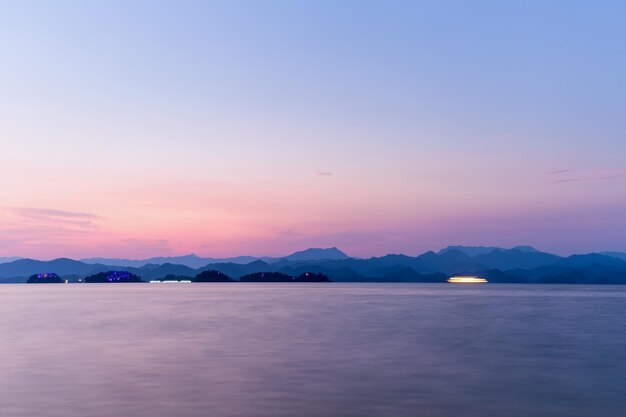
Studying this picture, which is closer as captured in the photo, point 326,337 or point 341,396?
point 341,396

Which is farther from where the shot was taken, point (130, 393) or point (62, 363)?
point (62, 363)

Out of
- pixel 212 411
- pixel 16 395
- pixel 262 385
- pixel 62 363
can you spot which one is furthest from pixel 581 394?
pixel 62 363

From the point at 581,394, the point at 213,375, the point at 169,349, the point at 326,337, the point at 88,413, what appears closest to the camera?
the point at 88,413

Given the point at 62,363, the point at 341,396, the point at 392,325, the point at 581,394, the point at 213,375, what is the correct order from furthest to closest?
the point at 392,325 → the point at 62,363 → the point at 213,375 → the point at 581,394 → the point at 341,396

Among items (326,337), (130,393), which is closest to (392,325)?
(326,337)

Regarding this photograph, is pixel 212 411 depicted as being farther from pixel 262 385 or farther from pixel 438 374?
pixel 438 374

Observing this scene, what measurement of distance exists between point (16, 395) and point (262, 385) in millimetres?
10423

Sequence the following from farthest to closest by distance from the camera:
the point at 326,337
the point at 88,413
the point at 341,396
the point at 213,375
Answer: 1. the point at 326,337
2. the point at 213,375
3. the point at 341,396
4. the point at 88,413

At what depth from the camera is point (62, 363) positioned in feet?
116

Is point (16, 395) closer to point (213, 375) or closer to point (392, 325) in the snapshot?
point (213, 375)

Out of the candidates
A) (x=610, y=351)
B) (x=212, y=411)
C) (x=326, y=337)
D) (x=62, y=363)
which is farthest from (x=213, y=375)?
(x=610, y=351)

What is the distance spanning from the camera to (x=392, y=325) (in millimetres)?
62250

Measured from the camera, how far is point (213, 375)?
31.2 m

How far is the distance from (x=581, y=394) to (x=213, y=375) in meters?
17.3
